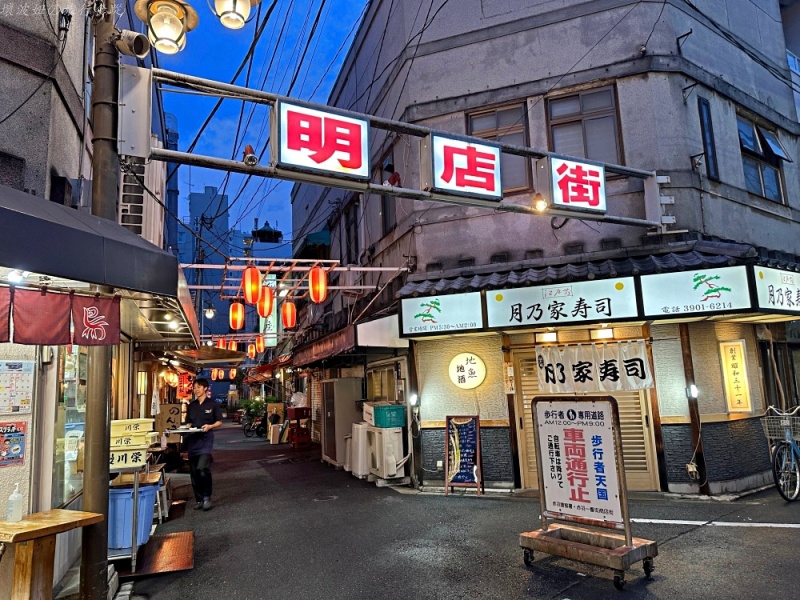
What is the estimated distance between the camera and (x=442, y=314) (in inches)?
419

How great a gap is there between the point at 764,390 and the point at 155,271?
37.6 feet

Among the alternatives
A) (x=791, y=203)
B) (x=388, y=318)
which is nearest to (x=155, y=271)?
(x=388, y=318)

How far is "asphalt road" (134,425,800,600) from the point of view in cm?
584

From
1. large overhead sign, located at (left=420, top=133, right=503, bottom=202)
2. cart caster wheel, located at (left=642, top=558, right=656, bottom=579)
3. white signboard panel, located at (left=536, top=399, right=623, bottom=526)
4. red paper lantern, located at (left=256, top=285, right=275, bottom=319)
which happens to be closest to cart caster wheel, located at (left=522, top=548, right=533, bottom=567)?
white signboard panel, located at (left=536, top=399, right=623, bottom=526)

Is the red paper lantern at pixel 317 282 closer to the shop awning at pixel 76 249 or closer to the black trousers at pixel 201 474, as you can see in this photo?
the black trousers at pixel 201 474

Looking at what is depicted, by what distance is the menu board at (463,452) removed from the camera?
10.8 meters

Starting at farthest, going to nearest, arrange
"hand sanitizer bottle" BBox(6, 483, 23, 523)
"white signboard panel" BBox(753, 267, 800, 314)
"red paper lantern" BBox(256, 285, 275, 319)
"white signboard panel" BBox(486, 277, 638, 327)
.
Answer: "red paper lantern" BBox(256, 285, 275, 319) < "white signboard panel" BBox(486, 277, 638, 327) < "white signboard panel" BBox(753, 267, 800, 314) < "hand sanitizer bottle" BBox(6, 483, 23, 523)

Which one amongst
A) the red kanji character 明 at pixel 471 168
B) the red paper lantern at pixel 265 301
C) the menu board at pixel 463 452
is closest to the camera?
the red kanji character 明 at pixel 471 168

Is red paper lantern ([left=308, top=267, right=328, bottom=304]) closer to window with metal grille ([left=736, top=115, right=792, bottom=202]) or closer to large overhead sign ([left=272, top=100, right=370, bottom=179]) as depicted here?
large overhead sign ([left=272, top=100, right=370, bottom=179])

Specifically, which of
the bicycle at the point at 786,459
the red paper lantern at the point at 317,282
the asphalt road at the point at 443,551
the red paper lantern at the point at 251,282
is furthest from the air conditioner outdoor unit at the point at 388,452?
the bicycle at the point at 786,459

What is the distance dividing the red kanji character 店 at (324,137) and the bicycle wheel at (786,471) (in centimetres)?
832

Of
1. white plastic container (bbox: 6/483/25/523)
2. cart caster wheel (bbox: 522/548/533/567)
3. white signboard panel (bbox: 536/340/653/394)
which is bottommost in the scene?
cart caster wheel (bbox: 522/548/533/567)

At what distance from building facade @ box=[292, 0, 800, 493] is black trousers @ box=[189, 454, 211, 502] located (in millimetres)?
4202

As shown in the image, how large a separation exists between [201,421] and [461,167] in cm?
676
